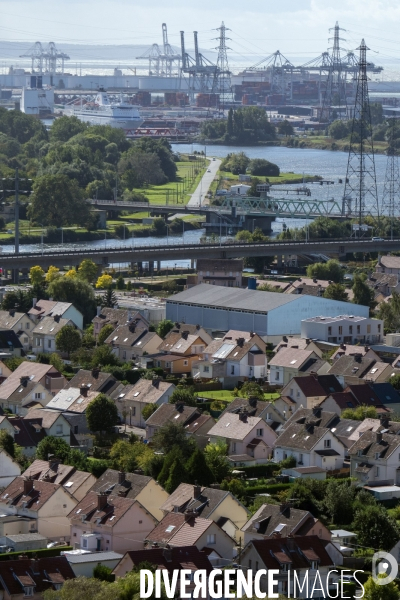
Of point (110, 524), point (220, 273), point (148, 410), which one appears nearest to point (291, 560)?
point (110, 524)

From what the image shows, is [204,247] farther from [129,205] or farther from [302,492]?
[302,492]

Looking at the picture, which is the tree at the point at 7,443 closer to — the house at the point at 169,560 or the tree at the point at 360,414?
the tree at the point at 360,414

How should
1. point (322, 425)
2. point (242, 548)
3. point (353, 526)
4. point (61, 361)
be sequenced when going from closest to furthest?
point (242, 548), point (353, 526), point (322, 425), point (61, 361)

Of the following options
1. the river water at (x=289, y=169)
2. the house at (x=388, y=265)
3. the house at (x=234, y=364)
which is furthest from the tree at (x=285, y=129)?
the house at (x=234, y=364)

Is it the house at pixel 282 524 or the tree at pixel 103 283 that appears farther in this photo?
the tree at pixel 103 283

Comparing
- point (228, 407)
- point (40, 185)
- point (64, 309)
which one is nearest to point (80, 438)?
point (228, 407)

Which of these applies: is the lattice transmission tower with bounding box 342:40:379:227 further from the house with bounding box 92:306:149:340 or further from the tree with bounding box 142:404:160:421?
the tree with bounding box 142:404:160:421

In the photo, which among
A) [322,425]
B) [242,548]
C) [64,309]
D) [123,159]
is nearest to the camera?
[242,548]
